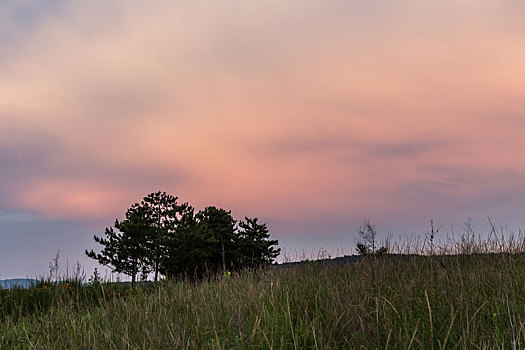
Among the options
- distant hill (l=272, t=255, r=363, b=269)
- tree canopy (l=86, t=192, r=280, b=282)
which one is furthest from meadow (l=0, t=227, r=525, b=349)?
tree canopy (l=86, t=192, r=280, b=282)

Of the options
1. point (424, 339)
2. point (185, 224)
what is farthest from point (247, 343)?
point (185, 224)

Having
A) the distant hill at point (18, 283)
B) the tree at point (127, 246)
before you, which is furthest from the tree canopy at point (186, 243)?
the distant hill at point (18, 283)

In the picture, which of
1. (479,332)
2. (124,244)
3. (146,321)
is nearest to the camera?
(479,332)

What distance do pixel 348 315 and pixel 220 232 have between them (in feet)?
59.2

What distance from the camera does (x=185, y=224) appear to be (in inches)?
960

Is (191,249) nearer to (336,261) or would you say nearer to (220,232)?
(220,232)

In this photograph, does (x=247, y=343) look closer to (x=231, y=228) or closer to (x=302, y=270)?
(x=302, y=270)

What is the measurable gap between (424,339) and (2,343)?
5.83 metres

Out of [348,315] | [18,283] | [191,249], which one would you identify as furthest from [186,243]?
[348,315]

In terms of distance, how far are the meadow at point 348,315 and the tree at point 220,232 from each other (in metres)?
13.8

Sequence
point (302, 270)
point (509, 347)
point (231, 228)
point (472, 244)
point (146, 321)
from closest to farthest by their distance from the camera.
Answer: point (509, 347)
point (146, 321)
point (302, 270)
point (472, 244)
point (231, 228)

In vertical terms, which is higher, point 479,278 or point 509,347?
point 479,278

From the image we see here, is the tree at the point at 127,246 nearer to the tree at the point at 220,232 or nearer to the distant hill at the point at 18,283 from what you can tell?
the tree at the point at 220,232

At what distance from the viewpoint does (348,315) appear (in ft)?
15.1
